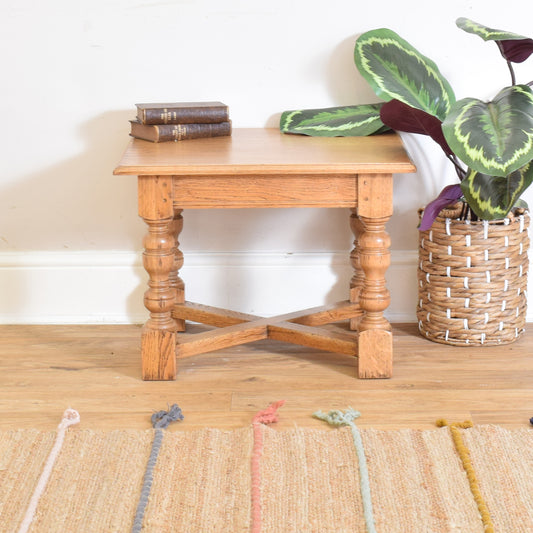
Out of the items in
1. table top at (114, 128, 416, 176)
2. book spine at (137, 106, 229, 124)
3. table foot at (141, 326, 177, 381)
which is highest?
book spine at (137, 106, 229, 124)

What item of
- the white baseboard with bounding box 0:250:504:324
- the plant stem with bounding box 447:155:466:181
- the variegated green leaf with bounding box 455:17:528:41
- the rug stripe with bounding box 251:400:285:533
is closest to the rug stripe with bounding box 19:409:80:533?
the rug stripe with bounding box 251:400:285:533

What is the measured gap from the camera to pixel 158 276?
74.1 inches

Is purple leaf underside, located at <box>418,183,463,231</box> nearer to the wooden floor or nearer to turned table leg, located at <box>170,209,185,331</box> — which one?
the wooden floor

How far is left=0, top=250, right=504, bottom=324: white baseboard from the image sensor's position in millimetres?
2309

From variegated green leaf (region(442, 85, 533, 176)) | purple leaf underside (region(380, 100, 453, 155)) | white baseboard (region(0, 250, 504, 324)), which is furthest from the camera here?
white baseboard (region(0, 250, 504, 324))

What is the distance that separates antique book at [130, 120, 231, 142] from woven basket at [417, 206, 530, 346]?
0.59m

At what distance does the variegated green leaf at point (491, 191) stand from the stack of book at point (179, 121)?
0.62 meters

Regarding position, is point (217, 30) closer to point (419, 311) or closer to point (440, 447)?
point (419, 311)

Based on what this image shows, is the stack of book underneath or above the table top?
above

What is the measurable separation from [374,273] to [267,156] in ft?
1.19

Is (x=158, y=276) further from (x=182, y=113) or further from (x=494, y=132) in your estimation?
(x=494, y=132)

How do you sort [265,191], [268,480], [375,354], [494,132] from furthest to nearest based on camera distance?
[375,354]
[265,191]
[494,132]
[268,480]

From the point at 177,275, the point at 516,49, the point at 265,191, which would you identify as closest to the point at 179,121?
the point at 265,191

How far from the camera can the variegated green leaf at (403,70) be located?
1.98 m
